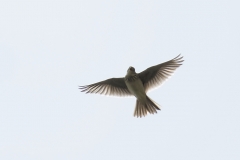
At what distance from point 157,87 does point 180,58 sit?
1.49 m

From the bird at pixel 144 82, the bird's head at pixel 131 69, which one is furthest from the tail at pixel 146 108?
the bird's head at pixel 131 69

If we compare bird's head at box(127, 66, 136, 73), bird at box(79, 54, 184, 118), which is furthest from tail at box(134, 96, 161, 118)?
bird's head at box(127, 66, 136, 73)

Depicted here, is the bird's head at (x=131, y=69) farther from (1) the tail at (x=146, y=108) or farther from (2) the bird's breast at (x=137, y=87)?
(1) the tail at (x=146, y=108)

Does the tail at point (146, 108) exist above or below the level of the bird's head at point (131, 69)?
below

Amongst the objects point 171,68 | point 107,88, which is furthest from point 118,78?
point 171,68

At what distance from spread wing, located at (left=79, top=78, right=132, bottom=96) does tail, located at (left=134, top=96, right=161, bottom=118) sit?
97 centimetres

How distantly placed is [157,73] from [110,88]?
210 centimetres

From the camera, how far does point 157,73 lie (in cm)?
1759

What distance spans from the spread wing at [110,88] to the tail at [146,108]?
3.17 ft

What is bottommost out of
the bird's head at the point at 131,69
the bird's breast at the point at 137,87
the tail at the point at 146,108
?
the tail at the point at 146,108

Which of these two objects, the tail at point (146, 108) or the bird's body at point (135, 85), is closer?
the bird's body at point (135, 85)

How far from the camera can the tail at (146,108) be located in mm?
17281

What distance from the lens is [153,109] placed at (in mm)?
17344

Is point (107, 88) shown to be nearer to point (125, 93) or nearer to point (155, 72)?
point (125, 93)
